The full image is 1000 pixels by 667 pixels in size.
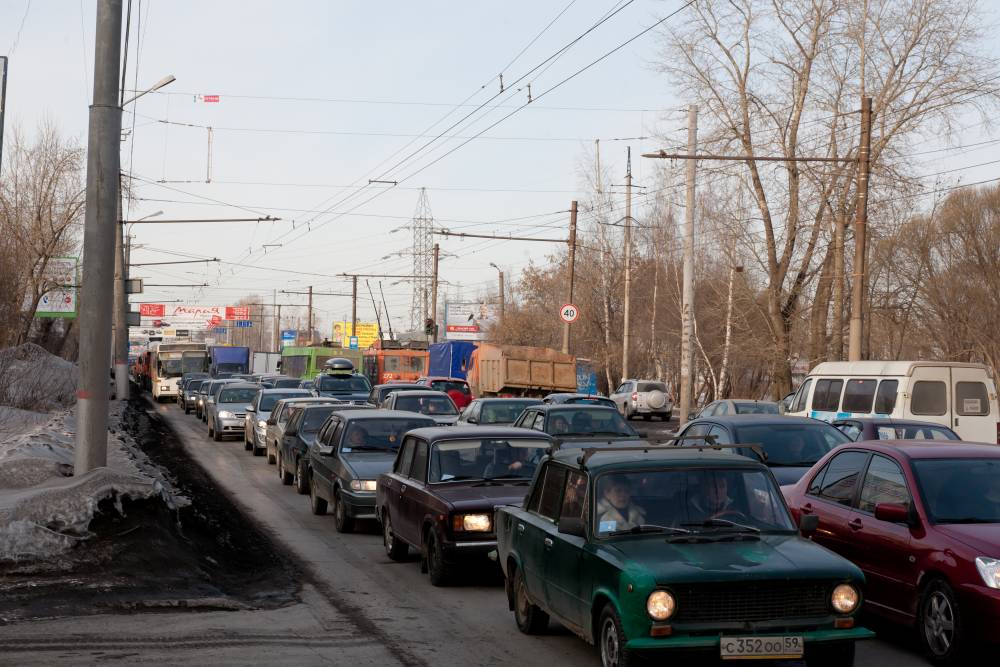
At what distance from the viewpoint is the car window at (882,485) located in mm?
8641

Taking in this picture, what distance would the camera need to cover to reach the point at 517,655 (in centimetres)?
824

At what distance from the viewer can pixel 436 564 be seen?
1107 centimetres

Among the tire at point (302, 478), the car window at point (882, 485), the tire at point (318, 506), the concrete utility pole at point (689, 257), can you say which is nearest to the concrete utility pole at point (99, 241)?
the tire at point (318, 506)

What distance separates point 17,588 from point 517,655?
4633 mm

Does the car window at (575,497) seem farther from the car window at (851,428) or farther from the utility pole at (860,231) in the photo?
the utility pole at (860,231)

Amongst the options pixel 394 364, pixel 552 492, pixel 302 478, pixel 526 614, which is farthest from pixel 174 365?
pixel 552 492

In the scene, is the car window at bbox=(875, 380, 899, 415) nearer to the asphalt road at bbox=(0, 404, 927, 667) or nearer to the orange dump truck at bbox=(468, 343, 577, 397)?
the asphalt road at bbox=(0, 404, 927, 667)

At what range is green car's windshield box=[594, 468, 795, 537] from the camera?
7495mm

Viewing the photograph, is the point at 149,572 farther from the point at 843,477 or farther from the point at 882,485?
the point at 882,485

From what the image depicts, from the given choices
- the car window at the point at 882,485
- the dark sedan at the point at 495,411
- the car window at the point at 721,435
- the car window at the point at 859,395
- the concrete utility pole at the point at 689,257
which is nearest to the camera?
the car window at the point at 882,485

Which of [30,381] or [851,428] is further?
[30,381]

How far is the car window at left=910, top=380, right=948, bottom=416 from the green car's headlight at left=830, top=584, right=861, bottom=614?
14638 mm

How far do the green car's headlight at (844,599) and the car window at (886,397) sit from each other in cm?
1459

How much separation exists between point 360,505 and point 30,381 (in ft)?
64.0
